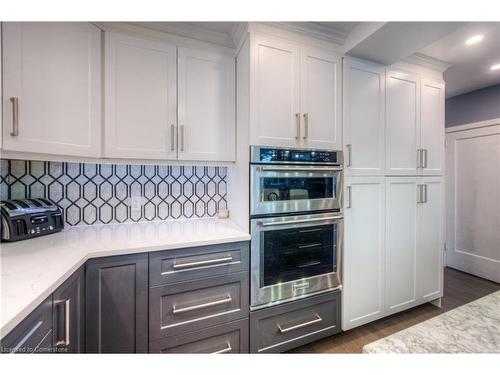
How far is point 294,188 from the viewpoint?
160cm

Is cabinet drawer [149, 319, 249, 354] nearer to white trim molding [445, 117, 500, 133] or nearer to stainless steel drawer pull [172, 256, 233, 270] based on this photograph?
stainless steel drawer pull [172, 256, 233, 270]

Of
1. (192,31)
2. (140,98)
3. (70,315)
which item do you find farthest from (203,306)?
(192,31)

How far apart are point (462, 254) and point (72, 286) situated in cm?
433

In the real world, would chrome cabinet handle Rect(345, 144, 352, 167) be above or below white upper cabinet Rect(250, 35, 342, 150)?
below

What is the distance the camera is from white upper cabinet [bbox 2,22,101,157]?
108 centimetres

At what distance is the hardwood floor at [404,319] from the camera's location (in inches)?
67.6

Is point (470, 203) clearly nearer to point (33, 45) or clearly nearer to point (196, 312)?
point (196, 312)

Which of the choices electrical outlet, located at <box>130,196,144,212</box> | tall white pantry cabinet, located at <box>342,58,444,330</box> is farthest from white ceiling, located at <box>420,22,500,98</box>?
electrical outlet, located at <box>130,196,144,212</box>

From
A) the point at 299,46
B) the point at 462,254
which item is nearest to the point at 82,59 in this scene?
the point at 299,46

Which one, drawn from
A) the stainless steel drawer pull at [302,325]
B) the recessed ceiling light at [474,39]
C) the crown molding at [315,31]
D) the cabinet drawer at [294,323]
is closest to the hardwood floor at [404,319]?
the cabinet drawer at [294,323]

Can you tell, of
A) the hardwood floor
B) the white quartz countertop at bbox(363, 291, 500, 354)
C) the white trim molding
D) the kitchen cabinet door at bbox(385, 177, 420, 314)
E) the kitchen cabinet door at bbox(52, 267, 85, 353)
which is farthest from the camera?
the white trim molding

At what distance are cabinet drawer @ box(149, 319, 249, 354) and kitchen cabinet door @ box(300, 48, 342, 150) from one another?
4.35 feet

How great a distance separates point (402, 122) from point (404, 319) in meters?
1.80

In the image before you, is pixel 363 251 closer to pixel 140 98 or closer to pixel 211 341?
pixel 211 341
